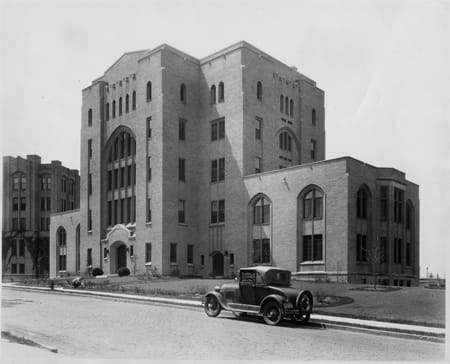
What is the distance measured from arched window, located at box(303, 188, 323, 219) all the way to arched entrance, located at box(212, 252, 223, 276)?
10.0 meters

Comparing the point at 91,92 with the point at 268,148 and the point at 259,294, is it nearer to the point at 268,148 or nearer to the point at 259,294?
the point at 268,148

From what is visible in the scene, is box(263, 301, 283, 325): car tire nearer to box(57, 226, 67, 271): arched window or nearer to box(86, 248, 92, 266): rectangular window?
box(86, 248, 92, 266): rectangular window

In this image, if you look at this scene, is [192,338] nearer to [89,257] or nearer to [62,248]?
[89,257]

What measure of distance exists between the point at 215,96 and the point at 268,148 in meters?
6.90

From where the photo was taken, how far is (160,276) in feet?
152

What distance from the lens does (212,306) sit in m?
21.7

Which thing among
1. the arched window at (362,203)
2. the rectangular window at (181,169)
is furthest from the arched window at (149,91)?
the arched window at (362,203)

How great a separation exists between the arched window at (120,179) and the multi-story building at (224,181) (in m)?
0.13

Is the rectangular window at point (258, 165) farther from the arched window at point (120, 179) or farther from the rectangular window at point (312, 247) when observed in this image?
the arched window at point (120, 179)

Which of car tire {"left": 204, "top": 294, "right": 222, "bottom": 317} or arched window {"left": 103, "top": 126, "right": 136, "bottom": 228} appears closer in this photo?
car tire {"left": 204, "top": 294, "right": 222, "bottom": 317}

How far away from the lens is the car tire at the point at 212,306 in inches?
843

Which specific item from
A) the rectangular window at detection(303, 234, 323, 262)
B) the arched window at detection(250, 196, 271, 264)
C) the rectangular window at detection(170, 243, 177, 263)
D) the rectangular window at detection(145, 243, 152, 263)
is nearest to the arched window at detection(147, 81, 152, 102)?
the rectangular window at detection(145, 243, 152, 263)

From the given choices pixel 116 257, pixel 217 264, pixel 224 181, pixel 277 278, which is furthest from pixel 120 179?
pixel 277 278

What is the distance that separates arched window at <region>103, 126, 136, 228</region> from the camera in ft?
173
